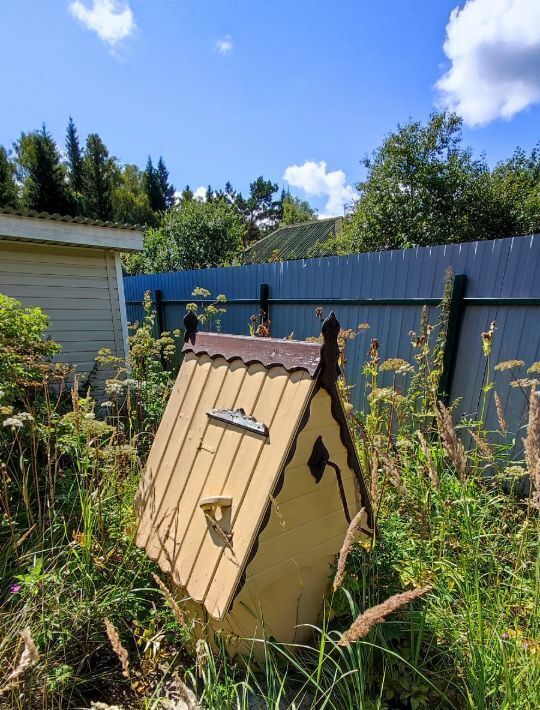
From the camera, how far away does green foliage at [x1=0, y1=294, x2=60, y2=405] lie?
2301 mm

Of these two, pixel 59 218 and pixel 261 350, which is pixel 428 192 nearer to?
pixel 59 218

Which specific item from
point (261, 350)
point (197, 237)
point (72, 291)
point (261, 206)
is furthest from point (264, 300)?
point (261, 206)

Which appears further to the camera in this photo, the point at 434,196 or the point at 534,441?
the point at 434,196

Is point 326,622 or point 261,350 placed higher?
point 261,350

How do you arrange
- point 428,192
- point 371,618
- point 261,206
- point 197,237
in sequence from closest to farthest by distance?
point 371,618, point 428,192, point 197,237, point 261,206

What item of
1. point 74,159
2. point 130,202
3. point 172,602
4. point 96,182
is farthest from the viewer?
point 130,202

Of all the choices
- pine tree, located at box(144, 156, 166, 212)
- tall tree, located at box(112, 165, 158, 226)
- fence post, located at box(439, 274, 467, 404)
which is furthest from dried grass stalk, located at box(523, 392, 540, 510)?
pine tree, located at box(144, 156, 166, 212)

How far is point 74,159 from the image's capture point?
2316cm

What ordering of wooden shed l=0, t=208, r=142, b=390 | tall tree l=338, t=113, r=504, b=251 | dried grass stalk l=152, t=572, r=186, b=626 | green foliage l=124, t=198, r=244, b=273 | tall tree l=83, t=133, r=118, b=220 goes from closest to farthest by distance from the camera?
dried grass stalk l=152, t=572, r=186, b=626 < wooden shed l=0, t=208, r=142, b=390 < tall tree l=338, t=113, r=504, b=251 < green foliage l=124, t=198, r=244, b=273 < tall tree l=83, t=133, r=118, b=220

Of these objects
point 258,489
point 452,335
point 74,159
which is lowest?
point 258,489

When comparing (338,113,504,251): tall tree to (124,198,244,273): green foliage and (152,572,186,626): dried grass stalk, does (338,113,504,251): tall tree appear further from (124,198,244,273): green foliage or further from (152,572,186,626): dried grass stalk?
(152,572,186,626): dried grass stalk

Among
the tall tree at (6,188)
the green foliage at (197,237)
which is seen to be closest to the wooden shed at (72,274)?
the green foliage at (197,237)

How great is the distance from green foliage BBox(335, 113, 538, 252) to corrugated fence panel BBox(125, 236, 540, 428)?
577 cm

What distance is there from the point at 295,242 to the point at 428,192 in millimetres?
10106
